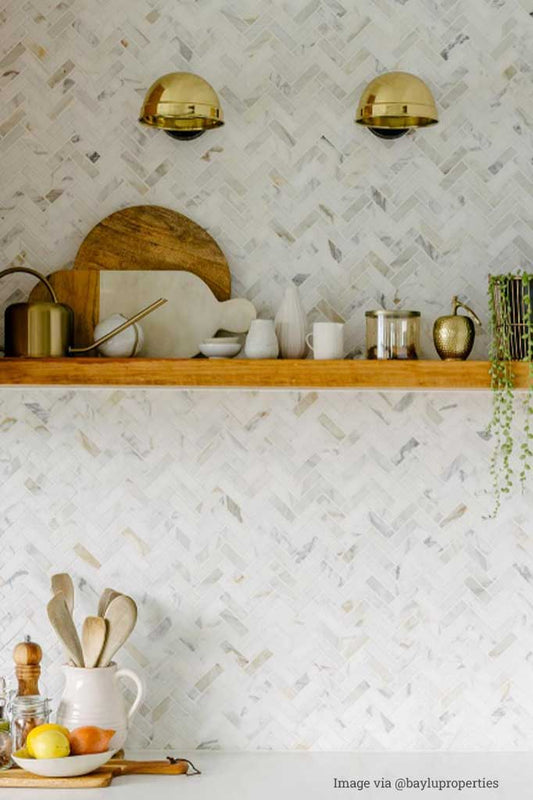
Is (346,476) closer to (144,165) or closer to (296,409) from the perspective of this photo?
(296,409)

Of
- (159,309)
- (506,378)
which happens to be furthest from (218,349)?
(506,378)

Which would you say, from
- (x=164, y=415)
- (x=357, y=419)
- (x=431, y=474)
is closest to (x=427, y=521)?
(x=431, y=474)

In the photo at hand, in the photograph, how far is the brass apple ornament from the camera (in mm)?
2223

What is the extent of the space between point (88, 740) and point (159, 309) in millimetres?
943

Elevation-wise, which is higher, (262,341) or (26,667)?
(262,341)

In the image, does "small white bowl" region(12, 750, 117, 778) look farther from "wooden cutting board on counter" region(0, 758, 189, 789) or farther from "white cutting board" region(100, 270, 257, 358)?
"white cutting board" region(100, 270, 257, 358)

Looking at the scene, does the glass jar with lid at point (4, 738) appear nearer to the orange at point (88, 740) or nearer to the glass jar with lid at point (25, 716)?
the glass jar with lid at point (25, 716)

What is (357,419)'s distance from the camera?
2.41 m

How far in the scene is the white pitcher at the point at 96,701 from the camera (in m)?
2.20

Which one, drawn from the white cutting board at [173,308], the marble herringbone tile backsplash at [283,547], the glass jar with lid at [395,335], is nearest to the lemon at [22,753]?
the marble herringbone tile backsplash at [283,547]

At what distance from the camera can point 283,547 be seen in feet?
7.88

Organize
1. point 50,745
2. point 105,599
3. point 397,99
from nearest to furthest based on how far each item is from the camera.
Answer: point 50,745, point 397,99, point 105,599

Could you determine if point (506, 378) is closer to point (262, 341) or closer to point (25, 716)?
point (262, 341)

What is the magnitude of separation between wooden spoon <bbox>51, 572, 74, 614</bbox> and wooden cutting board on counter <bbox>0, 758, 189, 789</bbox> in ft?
1.18
